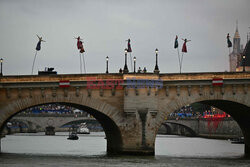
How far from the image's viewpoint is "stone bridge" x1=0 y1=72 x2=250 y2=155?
63.8 metres

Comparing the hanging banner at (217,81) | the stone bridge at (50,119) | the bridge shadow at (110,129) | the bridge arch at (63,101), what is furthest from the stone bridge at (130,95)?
the stone bridge at (50,119)

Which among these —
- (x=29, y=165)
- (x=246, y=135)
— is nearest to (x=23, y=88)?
(x=29, y=165)

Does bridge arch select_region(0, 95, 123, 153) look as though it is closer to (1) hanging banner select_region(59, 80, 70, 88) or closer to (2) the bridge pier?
(2) the bridge pier

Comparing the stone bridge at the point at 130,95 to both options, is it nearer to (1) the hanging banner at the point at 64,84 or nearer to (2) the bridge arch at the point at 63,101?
(2) the bridge arch at the point at 63,101

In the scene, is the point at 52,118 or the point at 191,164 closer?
the point at 191,164

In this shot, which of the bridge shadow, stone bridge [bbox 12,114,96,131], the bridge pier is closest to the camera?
the bridge pier

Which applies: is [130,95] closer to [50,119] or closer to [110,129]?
[110,129]

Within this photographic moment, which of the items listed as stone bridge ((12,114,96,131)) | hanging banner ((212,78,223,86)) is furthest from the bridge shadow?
stone bridge ((12,114,96,131))

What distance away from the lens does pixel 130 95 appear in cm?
6438

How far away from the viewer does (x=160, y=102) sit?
64.7 meters

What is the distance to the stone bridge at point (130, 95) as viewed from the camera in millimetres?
63812

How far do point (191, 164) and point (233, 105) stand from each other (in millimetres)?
13738

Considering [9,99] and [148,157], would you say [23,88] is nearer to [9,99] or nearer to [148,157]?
[9,99]

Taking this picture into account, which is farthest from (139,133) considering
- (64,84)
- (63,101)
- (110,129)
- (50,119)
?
(50,119)
